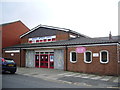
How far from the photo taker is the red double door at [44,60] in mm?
20436

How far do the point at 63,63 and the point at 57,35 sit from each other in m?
4.92

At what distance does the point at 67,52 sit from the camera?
18.4 m

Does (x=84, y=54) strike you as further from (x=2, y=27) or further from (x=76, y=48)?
(x=2, y=27)

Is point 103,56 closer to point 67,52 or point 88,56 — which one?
point 88,56

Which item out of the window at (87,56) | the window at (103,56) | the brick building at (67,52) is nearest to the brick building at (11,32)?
the brick building at (67,52)

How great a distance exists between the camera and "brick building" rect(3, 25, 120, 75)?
15.4 metres

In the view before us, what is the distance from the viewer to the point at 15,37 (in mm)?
28844

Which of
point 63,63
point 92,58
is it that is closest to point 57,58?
point 63,63

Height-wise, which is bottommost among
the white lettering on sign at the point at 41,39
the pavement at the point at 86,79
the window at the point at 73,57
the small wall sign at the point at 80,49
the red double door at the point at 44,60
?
the pavement at the point at 86,79

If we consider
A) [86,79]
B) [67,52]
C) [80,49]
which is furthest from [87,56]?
[86,79]

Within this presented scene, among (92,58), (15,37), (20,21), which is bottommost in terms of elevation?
(92,58)

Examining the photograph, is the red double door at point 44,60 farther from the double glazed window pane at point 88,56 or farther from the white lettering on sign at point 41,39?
the double glazed window pane at point 88,56

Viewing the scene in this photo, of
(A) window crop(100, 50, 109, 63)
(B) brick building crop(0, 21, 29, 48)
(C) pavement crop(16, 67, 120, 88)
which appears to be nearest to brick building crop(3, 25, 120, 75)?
(A) window crop(100, 50, 109, 63)

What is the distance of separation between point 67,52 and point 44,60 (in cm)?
423
